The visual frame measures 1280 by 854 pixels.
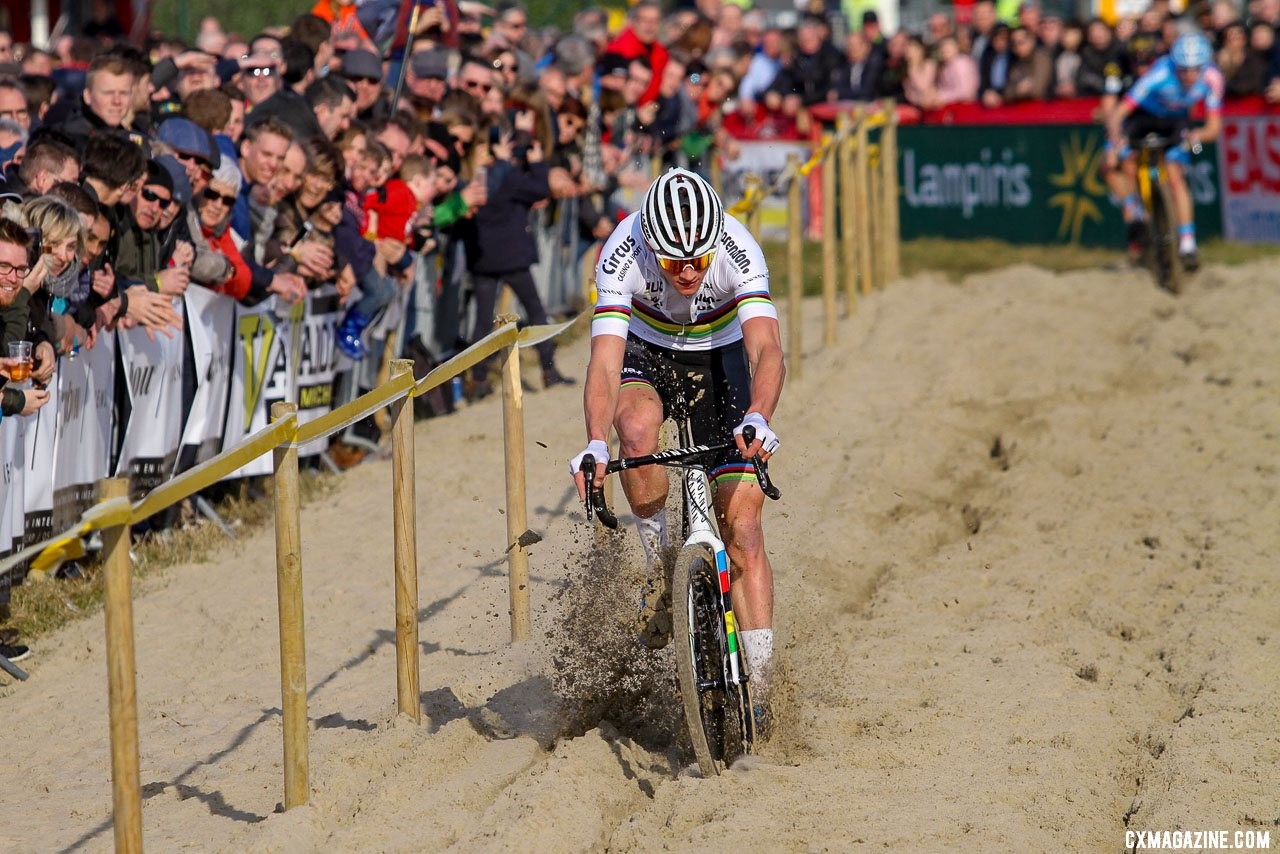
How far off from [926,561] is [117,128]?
186 inches

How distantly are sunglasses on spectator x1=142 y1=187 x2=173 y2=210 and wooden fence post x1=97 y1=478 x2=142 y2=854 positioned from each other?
425 cm

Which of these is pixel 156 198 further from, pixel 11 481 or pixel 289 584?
pixel 289 584

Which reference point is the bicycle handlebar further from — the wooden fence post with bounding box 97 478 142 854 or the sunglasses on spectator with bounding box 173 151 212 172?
the sunglasses on spectator with bounding box 173 151 212 172

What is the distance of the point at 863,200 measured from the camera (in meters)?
15.8

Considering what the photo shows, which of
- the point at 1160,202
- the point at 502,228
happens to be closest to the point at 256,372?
the point at 502,228

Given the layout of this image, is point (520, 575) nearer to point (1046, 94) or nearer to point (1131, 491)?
point (1131, 491)

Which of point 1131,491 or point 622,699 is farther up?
point 1131,491

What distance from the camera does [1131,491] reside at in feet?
32.4

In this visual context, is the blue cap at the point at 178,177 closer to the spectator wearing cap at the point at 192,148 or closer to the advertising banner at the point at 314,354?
the spectator wearing cap at the point at 192,148

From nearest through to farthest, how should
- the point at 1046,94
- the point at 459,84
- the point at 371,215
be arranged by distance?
the point at 371,215
the point at 459,84
the point at 1046,94

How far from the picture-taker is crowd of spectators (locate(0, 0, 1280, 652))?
8008 mm

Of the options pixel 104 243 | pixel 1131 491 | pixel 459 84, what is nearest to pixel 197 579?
pixel 104 243

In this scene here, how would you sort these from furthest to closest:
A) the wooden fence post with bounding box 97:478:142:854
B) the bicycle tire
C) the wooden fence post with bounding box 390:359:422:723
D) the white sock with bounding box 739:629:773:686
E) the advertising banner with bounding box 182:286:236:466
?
the bicycle tire
the advertising banner with bounding box 182:286:236:466
the white sock with bounding box 739:629:773:686
the wooden fence post with bounding box 390:359:422:723
the wooden fence post with bounding box 97:478:142:854

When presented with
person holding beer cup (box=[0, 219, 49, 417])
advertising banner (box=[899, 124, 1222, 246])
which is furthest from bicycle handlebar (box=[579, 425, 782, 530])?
advertising banner (box=[899, 124, 1222, 246])
